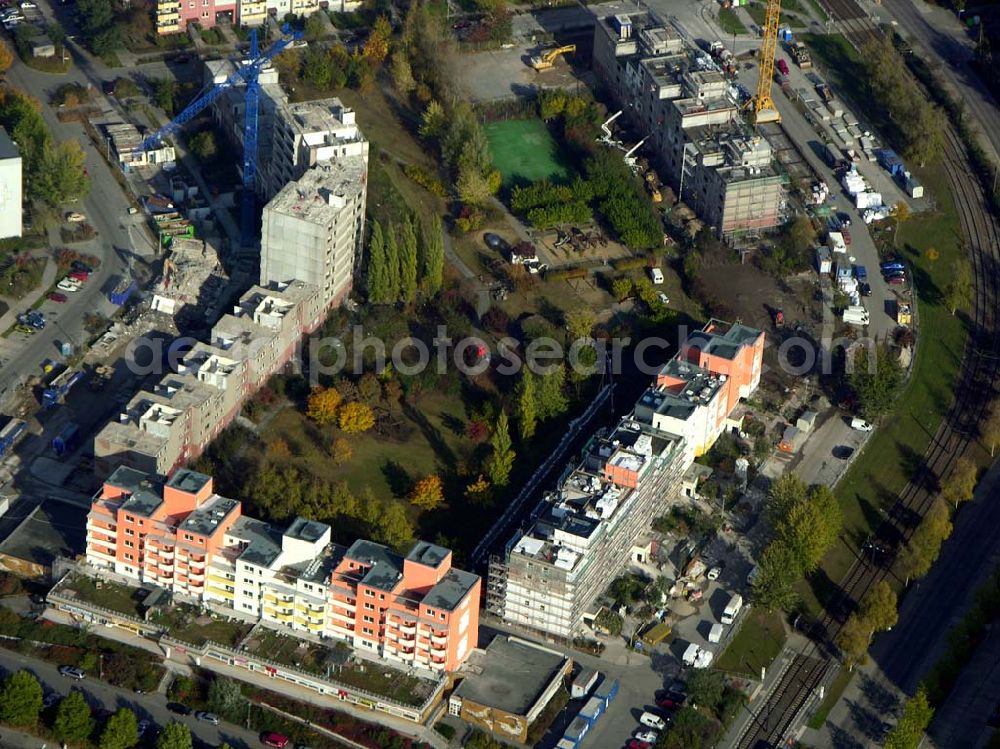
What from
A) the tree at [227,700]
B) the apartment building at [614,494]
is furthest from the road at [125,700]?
the apartment building at [614,494]

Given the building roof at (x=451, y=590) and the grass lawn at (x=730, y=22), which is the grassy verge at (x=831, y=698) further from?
the grass lawn at (x=730, y=22)

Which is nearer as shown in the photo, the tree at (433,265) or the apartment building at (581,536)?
the apartment building at (581,536)

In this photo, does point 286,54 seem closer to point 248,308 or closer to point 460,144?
point 460,144

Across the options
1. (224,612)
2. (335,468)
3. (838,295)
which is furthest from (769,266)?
(224,612)

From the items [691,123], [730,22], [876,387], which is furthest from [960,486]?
[730,22]

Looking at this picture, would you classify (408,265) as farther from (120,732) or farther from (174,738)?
(120,732)

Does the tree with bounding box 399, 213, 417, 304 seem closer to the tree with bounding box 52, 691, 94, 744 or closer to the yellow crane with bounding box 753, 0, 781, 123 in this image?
the yellow crane with bounding box 753, 0, 781, 123
